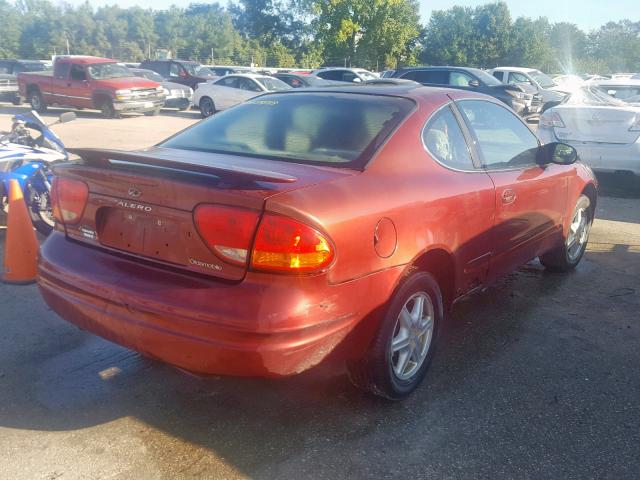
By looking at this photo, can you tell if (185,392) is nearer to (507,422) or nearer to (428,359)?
(428,359)

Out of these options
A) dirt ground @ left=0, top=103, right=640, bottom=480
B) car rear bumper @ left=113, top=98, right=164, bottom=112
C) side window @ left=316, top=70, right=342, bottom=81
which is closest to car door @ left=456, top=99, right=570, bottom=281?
dirt ground @ left=0, top=103, right=640, bottom=480

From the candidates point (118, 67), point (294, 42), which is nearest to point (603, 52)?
point (294, 42)

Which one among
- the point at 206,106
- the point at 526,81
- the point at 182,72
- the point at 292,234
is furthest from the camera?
the point at 182,72

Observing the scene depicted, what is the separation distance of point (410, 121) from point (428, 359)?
1.29 m

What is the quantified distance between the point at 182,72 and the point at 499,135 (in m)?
23.5

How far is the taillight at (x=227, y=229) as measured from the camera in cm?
267

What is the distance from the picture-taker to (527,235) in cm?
447

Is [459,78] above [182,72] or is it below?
above

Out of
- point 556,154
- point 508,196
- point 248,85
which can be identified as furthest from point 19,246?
point 248,85

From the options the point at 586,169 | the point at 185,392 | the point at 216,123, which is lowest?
the point at 185,392

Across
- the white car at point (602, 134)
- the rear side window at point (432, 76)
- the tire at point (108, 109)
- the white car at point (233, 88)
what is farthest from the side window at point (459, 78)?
the tire at point (108, 109)

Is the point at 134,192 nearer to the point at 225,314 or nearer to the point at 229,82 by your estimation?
the point at 225,314

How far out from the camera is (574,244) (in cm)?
570

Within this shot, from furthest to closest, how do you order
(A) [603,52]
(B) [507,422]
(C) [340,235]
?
(A) [603,52] → (B) [507,422] → (C) [340,235]
